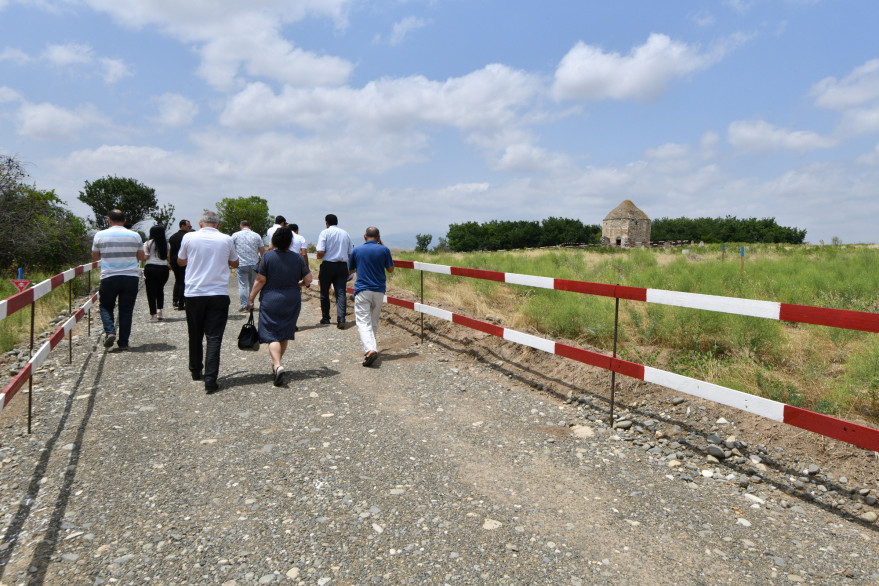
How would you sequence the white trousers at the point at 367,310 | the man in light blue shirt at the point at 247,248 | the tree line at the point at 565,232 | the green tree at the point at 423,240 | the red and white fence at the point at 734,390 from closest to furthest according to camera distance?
1. the red and white fence at the point at 734,390
2. the white trousers at the point at 367,310
3. the man in light blue shirt at the point at 247,248
4. the tree line at the point at 565,232
5. the green tree at the point at 423,240

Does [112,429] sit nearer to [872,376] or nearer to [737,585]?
[737,585]

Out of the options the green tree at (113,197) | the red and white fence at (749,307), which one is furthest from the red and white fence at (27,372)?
the green tree at (113,197)

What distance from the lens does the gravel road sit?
9.68 feet

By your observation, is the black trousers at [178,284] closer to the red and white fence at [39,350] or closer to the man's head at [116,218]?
the man's head at [116,218]

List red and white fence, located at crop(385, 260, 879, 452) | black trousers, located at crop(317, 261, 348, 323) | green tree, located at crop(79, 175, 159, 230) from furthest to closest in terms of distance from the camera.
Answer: green tree, located at crop(79, 175, 159, 230)
black trousers, located at crop(317, 261, 348, 323)
red and white fence, located at crop(385, 260, 879, 452)

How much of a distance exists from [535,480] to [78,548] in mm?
2850

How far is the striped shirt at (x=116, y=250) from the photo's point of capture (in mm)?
7980

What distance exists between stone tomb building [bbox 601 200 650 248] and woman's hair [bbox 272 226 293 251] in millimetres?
68800

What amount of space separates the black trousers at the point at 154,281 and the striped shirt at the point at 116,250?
2087 mm

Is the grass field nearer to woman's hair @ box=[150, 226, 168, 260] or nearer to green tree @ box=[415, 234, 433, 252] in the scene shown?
woman's hair @ box=[150, 226, 168, 260]

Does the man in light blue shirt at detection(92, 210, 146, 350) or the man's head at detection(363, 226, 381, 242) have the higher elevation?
the man's head at detection(363, 226, 381, 242)

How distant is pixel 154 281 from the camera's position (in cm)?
1036

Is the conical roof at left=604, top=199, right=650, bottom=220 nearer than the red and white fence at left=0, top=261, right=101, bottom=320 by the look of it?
No

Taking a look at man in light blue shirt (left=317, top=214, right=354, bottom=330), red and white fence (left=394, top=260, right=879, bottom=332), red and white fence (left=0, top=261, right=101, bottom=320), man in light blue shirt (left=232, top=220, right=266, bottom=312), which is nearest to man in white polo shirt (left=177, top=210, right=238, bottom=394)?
red and white fence (left=0, top=261, right=101, bottom=320)
